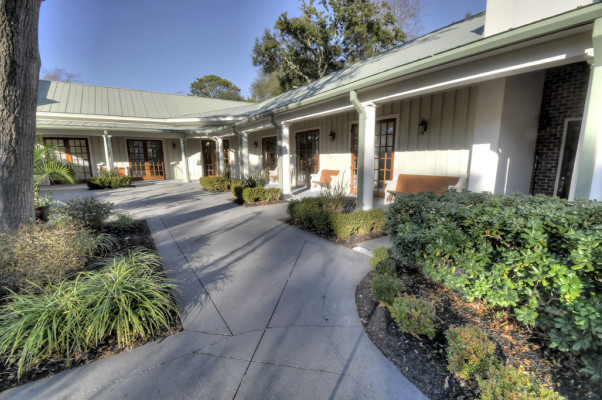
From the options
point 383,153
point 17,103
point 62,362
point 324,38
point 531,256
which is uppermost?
point 324,38

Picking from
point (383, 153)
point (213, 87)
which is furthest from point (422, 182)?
point (213, 87)

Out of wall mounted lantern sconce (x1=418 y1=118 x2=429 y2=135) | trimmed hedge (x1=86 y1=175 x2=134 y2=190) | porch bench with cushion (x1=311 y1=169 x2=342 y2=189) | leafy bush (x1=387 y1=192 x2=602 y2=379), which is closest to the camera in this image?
leafy bush (x1=387 y1=192 x2=602 y2=379)

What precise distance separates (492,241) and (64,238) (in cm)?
425

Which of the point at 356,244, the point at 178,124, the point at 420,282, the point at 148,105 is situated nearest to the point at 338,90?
the point at 356,244

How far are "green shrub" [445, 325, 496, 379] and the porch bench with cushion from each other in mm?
6572

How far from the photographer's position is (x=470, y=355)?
64.7 inches

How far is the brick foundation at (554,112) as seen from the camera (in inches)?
188

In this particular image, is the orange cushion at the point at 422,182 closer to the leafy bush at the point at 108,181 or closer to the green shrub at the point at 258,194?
the green shrub at the point at 258,194

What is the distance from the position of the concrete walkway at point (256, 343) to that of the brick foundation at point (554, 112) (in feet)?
14.9

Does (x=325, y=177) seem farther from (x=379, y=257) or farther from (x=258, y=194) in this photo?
(x=379, y=257)

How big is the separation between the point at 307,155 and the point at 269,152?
279cm

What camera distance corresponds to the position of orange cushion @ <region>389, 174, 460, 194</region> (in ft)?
18.6

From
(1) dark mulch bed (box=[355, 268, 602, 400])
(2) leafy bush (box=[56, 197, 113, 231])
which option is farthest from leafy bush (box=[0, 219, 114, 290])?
(1) dark mulch bed (box=[355, 268, 602, 400])

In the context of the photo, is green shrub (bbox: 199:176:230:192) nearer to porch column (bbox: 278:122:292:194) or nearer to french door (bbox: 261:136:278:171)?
french door (bbox: 261:136:278:171)
